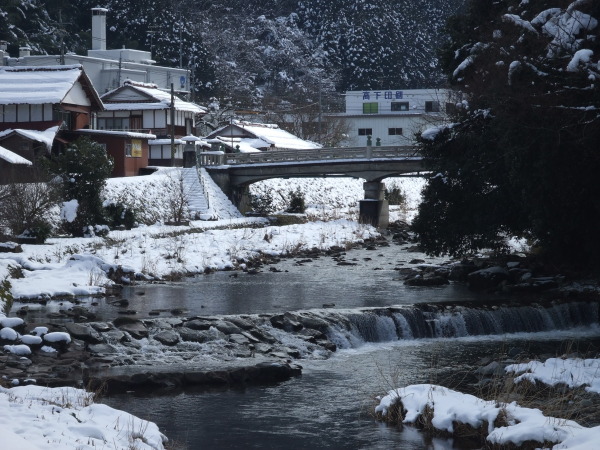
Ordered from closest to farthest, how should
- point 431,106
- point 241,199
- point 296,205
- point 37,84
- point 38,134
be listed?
point 38,134
point 37,84
point 241,199
point 296,205
point 431,106

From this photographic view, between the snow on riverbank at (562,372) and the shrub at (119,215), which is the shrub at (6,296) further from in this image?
the shrub at (119,215)

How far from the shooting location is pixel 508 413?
45.6 feet

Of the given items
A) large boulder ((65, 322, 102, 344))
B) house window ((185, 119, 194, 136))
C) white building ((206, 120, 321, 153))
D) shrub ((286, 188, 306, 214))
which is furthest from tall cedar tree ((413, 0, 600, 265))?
white building ((206, 120, 321, 153))

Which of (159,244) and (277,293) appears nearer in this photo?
(277,293)

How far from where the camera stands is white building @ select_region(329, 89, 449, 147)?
85.6 meters

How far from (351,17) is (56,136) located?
8930 centimetres

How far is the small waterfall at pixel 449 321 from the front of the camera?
23359 millimetres

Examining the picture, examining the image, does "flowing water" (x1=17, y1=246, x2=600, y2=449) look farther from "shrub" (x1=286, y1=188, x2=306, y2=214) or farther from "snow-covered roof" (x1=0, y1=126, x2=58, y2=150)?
"shrub" (x1=286, y1=188, x2=306, y2=214)

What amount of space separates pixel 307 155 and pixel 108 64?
2807 centimetres

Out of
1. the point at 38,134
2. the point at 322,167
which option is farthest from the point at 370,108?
the point at 38,134

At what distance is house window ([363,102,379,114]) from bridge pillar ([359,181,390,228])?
120 ft

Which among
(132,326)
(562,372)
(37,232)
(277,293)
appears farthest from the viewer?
(37,232)

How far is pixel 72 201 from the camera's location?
39312mm

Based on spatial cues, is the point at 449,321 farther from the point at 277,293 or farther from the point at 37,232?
the point at 37,232
